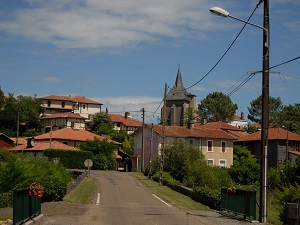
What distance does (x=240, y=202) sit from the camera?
829 inches

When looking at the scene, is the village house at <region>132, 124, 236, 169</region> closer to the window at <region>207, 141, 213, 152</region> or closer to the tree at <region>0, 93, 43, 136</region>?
the window at <region>207, 141, 213, 152</region>

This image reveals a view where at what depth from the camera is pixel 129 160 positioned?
83750 millimetres

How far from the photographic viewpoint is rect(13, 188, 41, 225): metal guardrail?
15659mm

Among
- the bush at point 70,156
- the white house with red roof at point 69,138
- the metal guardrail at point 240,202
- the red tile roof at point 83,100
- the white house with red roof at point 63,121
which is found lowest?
the metal guardrail at point 240,202

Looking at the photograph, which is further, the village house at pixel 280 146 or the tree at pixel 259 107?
the tree at pixel 259 107

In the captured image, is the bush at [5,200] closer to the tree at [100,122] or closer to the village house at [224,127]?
the village house at [224,127]

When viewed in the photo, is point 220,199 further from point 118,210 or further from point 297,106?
point 297,106

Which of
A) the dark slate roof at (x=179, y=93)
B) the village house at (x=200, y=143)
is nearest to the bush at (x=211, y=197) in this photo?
the village house at (x=200, y=143)

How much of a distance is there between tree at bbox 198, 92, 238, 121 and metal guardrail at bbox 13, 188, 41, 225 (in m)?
126

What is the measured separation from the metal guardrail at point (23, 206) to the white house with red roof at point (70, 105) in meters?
→ 127

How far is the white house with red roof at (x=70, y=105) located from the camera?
478ft

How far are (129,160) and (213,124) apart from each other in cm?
3149

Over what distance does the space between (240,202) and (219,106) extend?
4877 inches

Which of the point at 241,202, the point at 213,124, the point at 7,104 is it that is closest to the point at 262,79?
the point at 241,202
